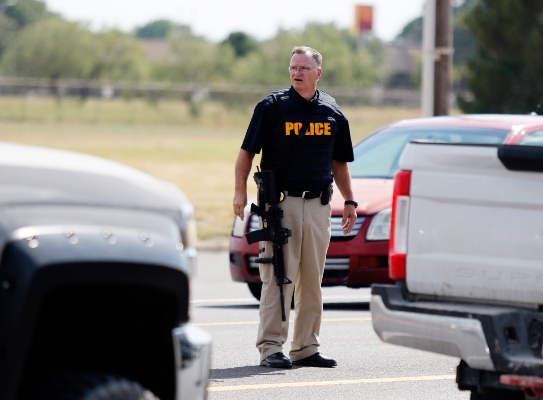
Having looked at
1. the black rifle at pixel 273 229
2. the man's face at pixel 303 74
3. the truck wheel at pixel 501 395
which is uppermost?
the man's face at pixel 303 74

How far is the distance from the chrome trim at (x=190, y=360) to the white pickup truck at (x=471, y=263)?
4.42ft

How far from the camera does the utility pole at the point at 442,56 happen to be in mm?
17312

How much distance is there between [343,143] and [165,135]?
43924mm

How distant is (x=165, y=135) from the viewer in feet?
168

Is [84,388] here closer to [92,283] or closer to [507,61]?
[92,283]

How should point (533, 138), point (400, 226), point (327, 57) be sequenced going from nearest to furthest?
point (400, 226) → point (533, 138) → point (327, 57)

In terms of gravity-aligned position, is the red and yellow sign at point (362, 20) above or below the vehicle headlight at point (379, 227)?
above

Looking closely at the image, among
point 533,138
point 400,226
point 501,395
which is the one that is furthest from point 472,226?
point 533,138

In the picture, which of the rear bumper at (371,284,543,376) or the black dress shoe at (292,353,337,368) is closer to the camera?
the rear bumper at (371,284,543,376)

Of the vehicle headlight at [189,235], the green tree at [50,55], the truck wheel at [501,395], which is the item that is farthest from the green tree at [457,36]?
the vehicle headlight at [189,235]

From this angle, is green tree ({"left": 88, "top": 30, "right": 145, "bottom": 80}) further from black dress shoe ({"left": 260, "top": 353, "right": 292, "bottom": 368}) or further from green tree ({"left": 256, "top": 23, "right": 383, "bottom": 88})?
black dress shoe ({"left": 260, "top": 353, "right": 292, "bottom": 368})

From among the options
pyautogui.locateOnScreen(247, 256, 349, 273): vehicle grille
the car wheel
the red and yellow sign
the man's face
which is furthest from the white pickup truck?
the red and yellow sign

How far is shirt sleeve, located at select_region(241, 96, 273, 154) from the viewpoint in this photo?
7.21m

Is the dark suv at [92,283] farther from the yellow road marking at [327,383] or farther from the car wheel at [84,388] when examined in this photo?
the yellow road marking at [327,383]
